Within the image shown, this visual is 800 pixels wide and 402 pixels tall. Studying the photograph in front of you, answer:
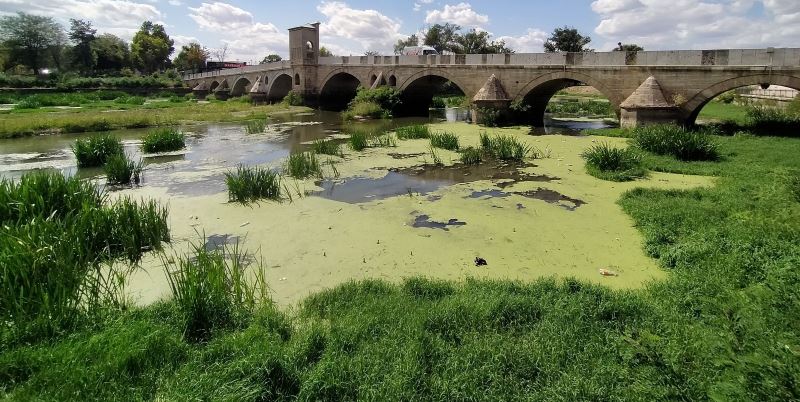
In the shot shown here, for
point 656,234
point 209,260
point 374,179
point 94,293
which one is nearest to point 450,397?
point 209,260

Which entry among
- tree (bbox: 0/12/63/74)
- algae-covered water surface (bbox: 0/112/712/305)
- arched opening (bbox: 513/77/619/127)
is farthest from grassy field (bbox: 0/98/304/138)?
tree (bbox: 0/12/63/74)

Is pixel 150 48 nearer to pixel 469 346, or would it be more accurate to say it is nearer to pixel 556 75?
pixel 556 75

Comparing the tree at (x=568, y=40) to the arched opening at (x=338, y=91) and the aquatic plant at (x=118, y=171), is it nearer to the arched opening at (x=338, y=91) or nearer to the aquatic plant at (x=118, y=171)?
the arched opening at (x=338, y=91)

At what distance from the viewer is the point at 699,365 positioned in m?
3.45

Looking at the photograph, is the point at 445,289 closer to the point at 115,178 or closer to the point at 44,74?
the point at 115,178

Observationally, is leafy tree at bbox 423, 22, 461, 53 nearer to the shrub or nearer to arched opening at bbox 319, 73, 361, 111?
arched opening at bbox 319, 73, 361, 111

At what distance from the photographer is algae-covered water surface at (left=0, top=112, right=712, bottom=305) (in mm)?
5867

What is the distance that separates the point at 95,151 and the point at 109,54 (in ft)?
202

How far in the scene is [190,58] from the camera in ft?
252

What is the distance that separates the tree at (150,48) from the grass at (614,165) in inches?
2884

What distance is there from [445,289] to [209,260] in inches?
98.4

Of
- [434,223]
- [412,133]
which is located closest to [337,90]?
[412,133]

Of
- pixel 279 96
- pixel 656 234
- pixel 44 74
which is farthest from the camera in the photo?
pixel 44 74

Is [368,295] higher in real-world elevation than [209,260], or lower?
lower
